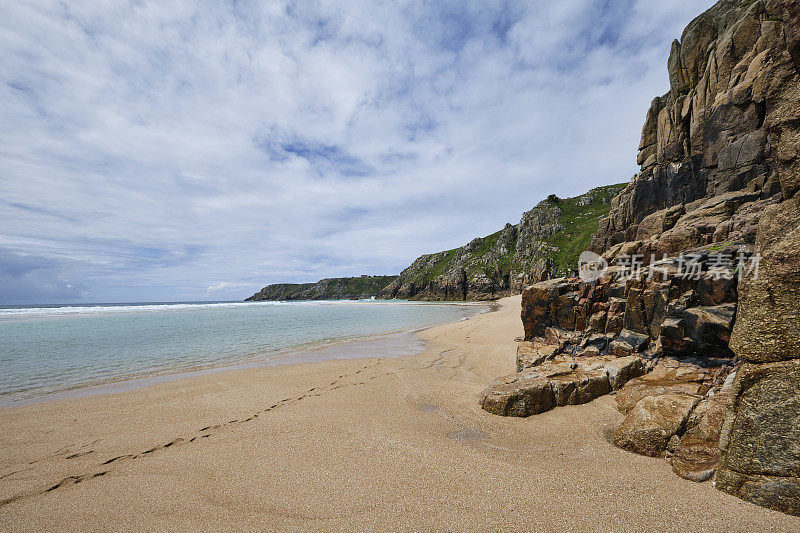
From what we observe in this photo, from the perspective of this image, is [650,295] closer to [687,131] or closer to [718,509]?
[718,509]

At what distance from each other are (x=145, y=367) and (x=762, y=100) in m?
44.7

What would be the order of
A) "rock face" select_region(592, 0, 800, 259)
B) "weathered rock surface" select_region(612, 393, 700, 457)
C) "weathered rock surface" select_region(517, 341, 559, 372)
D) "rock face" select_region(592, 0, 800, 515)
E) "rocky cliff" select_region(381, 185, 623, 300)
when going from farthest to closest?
"rocky cliff" select_region(381, 185, 623, 300), "weathered rock surface" select_region(517, 341, 559, 372), "weathered rock surface" select_region(612, 393, 700, 457), "rock face" select_region(592, 0, 800, 259), "rock face" select_region(592, 0, 800, 515)

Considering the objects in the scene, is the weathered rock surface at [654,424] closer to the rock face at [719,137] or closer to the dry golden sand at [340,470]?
the dry golden sand at [340,470]

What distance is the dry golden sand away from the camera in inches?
171

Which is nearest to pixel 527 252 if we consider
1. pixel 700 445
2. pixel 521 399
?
pixel 521 399

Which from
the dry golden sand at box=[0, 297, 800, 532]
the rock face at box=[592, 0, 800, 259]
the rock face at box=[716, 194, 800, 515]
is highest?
the rock face at box=[592, 0, 800, 259]

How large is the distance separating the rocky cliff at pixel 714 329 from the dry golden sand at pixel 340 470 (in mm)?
524

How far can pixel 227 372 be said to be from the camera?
14.2 metres

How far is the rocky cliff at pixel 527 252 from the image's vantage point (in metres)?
98.8

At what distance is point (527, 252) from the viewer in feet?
384

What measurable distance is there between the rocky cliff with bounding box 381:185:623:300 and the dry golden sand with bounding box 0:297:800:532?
87439mm

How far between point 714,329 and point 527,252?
382 ft

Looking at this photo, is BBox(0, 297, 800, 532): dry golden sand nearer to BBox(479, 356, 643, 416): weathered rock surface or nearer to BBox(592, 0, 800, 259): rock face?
BBox(479, 356, 643, 416): weathered rock surface

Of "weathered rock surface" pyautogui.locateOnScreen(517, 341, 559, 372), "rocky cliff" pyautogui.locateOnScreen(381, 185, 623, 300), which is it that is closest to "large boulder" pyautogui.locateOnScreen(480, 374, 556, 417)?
"weathered rock surface" pyautogui.locateOnScreen(517, 341, 559, 372)
